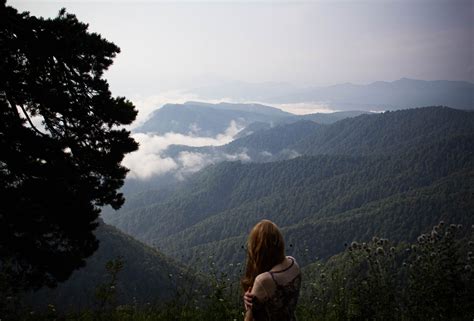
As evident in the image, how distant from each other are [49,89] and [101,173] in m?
1.60

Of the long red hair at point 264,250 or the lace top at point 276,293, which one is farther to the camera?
the long red hair at point 264,250

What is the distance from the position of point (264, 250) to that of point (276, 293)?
381mm

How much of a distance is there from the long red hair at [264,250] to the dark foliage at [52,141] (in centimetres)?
379

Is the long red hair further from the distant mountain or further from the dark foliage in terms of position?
the distant mountain

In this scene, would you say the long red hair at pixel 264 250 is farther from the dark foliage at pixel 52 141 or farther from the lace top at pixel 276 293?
the dark foliage at pixel 52 141

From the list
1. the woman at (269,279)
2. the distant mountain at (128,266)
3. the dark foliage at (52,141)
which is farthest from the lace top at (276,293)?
the distant mountain at (128,266)

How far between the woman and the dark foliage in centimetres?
383

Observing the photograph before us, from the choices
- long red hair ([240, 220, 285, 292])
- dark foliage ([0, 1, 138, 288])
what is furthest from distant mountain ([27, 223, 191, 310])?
long red hair ([240, 220, 285, 292])

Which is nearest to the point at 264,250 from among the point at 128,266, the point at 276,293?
the point at 276,293

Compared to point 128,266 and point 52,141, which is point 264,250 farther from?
point 128,266

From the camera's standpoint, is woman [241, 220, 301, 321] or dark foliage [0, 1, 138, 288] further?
dark foliage [0, 1, 138, 288]

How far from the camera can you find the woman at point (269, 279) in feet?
10.7

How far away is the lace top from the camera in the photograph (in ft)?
10.7

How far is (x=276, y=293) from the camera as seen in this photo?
3.28 metres
